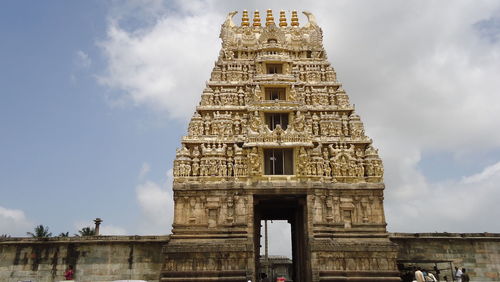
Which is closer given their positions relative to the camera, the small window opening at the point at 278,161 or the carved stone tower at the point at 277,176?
the carved stone tower at the point at 277,176

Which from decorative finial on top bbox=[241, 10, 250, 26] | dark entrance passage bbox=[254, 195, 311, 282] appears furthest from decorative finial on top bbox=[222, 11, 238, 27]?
dark entrance passage bbox=[254, 195, 311, 282]

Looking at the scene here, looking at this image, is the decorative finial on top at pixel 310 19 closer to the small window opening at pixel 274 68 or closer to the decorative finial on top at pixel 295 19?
the decorative finial on top at pixel 295 19

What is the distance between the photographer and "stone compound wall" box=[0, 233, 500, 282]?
21906 mm

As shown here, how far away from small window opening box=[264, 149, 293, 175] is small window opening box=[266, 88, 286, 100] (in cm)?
401

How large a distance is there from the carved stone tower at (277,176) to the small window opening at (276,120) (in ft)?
0.19

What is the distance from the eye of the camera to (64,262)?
22.1 meters

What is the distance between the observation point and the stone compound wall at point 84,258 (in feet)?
71.8

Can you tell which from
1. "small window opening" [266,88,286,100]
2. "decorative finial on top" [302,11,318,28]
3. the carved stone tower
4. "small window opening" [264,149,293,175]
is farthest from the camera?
"decorative finial on top" [302,11,318,28]

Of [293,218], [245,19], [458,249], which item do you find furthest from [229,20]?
[458,249]

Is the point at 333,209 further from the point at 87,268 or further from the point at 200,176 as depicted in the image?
the point at 87,268

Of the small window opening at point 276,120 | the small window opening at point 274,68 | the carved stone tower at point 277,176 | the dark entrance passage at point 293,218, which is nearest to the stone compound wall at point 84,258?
the carved stone tower at point 277,176

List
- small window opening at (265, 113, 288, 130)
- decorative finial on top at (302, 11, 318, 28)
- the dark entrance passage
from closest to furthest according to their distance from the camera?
the dark entrance passage, small window opening at (265, 113, 288, 130), decorative finial on top at (302, 11, 318, 28)

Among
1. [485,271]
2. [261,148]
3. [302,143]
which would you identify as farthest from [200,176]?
[485,271]

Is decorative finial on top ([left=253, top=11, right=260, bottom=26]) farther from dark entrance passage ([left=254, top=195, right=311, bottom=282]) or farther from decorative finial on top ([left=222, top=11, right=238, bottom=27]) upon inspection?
dark entrance passage ([left=254, top=195, right=311, bottom=282])
